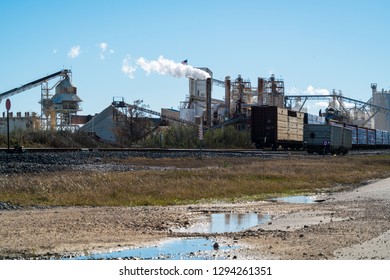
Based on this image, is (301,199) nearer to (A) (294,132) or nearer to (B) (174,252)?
(B) (174,252)

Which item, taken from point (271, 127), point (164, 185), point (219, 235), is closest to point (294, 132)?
point (271, 127)

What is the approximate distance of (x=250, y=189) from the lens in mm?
25906

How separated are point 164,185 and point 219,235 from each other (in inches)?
465

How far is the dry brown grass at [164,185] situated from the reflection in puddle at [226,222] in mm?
3947

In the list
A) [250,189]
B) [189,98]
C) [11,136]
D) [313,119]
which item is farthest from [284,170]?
[189,98]

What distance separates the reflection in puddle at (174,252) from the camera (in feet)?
35.1

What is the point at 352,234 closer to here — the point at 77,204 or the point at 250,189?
the point at 77,204

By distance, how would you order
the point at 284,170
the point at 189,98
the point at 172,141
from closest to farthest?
the point at 284,170 → the point at 172,141 → the point at 189,98

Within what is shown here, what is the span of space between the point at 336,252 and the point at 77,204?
10.9 m

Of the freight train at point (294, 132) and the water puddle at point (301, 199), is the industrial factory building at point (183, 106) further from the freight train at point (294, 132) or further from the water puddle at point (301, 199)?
the water puddle at point (301, 199)

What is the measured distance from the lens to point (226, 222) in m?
16.3

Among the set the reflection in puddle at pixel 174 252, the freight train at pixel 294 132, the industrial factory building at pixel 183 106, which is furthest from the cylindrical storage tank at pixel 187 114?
the reflection in puddle at pixel 174 252

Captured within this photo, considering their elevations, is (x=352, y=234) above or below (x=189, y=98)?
below

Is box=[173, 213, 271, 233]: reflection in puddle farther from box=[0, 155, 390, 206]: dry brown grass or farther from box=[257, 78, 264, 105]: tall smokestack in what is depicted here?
box=[257, 78, 264, 105]: tall smokestack
